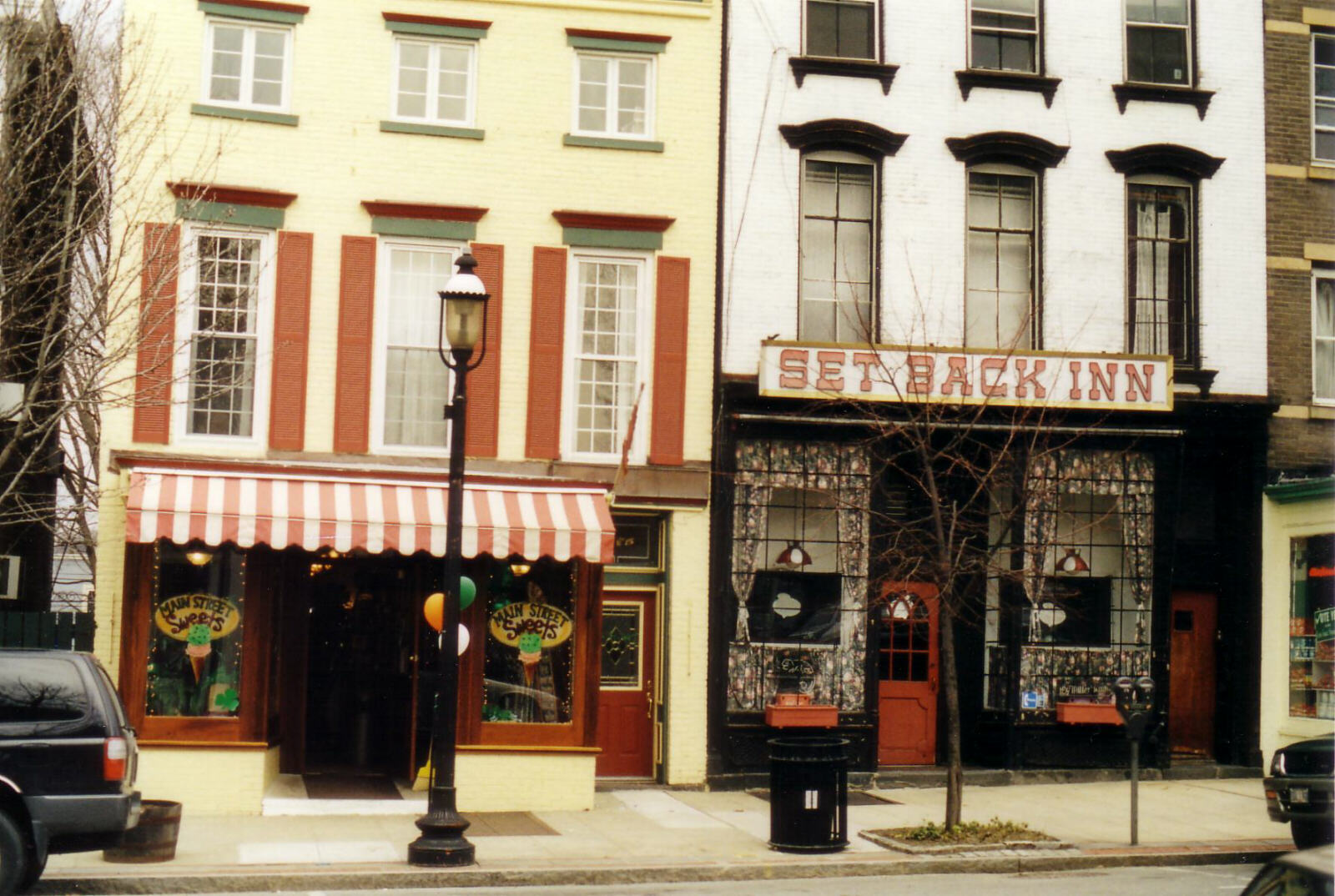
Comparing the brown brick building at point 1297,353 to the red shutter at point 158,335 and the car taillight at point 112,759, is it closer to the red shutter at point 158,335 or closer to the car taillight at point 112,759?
the red shutter at point 158,335

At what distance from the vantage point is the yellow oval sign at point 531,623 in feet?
53.3

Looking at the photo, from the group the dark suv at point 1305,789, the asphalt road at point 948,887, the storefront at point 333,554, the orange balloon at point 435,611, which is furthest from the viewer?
the storefront at point 333,554

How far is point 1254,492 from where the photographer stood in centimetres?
1902

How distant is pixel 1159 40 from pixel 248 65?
10925 millimetres

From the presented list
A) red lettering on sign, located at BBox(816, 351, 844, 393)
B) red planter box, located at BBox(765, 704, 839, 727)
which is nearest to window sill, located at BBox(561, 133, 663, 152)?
red lettering on sign, located at BBox(816, 351, 844, 393)

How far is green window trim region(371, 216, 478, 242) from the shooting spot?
55.5 ft

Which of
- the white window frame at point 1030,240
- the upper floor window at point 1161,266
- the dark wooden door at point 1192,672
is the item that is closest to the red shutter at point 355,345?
the white window frame at point 1030,240

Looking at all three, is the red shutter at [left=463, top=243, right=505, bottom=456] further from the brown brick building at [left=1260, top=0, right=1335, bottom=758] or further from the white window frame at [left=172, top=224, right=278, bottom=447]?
the brown brick building at [left=1260, top=0, right=1335, bottom=758]

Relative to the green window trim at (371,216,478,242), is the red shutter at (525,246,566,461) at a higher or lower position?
lower

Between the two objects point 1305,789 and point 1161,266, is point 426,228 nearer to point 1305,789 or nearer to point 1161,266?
point 1161,266

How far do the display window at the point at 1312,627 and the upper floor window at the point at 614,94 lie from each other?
9.33m

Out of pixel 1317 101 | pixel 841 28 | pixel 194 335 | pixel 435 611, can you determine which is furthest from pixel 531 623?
pixel 1317 101

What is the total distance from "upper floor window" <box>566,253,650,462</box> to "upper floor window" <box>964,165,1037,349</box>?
13.5ft

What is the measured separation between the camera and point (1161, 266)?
19141mm
